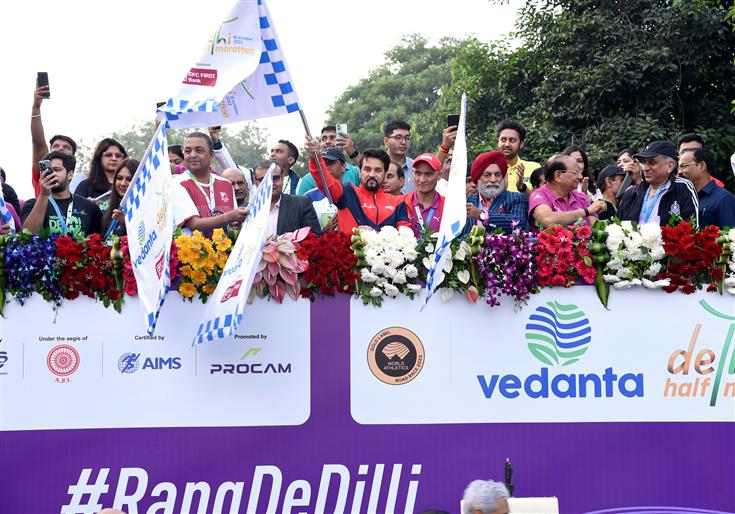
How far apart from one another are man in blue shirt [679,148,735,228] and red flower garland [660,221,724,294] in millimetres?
846

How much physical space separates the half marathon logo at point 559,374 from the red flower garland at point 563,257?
0.21 metres

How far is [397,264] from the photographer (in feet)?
29.6

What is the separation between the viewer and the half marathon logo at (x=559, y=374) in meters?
9.02

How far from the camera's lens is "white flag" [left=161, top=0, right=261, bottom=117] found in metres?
9.08

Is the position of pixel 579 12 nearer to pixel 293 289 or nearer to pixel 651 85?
pixel 651 85

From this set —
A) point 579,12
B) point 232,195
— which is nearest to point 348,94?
point 579,12

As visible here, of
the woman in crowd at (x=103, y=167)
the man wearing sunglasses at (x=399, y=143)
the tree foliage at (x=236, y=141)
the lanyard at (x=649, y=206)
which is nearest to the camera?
the lanyard at (x=649, y=206)

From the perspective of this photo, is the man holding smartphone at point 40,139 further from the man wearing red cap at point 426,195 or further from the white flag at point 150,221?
the man wearing red cap at point 426,195

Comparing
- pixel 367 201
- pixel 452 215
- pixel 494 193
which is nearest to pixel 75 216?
pixel 367 201

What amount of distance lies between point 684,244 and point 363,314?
2.47m

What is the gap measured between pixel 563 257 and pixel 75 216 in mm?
4021

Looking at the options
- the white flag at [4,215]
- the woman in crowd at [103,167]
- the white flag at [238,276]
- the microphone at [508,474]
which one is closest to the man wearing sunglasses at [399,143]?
the woman in crowd at [103,167]

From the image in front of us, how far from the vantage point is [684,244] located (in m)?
9.07

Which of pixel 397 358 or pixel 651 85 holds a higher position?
pixel 651 85
